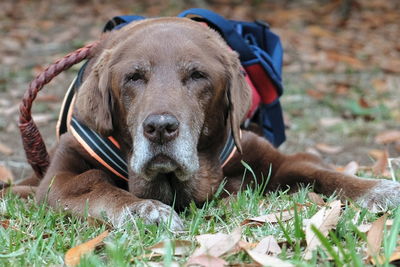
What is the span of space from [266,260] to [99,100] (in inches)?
56.4

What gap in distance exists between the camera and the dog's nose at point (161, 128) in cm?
279

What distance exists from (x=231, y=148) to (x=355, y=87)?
4.98 m

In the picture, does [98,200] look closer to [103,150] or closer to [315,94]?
[103,150]

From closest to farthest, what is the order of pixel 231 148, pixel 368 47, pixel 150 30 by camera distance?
pixel 150 30 → pixel 231 148 → pixel 368 47

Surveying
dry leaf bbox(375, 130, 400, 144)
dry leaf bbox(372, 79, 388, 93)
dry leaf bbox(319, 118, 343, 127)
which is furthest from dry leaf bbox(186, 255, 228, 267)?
dry leaf bbox(372, 79, 388, 93)

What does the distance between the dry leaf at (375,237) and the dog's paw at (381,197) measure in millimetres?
574

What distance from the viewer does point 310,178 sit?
364cm

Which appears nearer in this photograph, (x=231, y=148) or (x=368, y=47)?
(x=231, y=148)

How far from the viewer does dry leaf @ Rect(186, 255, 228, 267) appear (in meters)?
2.27

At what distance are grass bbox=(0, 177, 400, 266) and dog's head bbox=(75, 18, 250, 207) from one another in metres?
0.31

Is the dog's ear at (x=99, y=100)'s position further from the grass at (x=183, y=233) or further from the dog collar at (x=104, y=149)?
the grass at (x=183, y=233)

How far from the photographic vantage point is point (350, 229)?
8.46ft

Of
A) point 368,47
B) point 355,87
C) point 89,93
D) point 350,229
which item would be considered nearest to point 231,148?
point 89,93

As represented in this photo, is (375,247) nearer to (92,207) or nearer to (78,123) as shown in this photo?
(92,207)
